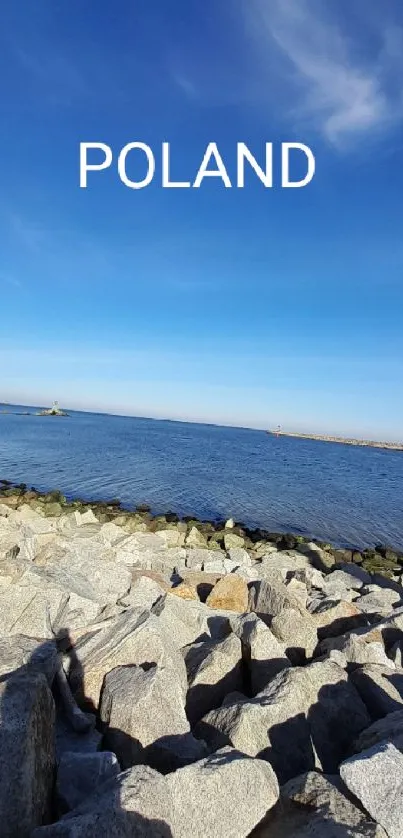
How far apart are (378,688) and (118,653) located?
2.76 m

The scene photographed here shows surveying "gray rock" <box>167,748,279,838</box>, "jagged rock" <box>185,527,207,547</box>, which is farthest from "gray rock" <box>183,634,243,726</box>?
"jagged rock" <box>185,527,207,547</box>

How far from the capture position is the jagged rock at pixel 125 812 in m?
2.93

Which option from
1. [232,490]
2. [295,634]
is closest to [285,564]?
[295,634]

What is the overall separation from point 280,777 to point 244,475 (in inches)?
1475

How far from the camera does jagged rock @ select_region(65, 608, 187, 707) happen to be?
518 centimetres

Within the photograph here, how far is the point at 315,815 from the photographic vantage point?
345 centimetres

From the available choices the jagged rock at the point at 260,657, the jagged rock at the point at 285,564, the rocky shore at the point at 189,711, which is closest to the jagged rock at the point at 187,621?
the rocky shore at the point at 189,711

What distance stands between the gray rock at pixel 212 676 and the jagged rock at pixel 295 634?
38.4 inches

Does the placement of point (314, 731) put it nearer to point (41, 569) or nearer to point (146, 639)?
point (146, 639)

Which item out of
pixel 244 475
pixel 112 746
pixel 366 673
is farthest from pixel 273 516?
pixel 112 746

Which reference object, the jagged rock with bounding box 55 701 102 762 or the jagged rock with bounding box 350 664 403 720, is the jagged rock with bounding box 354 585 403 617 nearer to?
the jagged rock with bounding box 350 664 403 720

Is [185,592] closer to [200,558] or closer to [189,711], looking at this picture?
[189,711]

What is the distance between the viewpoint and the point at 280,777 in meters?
4.45

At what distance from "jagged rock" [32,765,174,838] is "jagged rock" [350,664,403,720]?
118 inches
